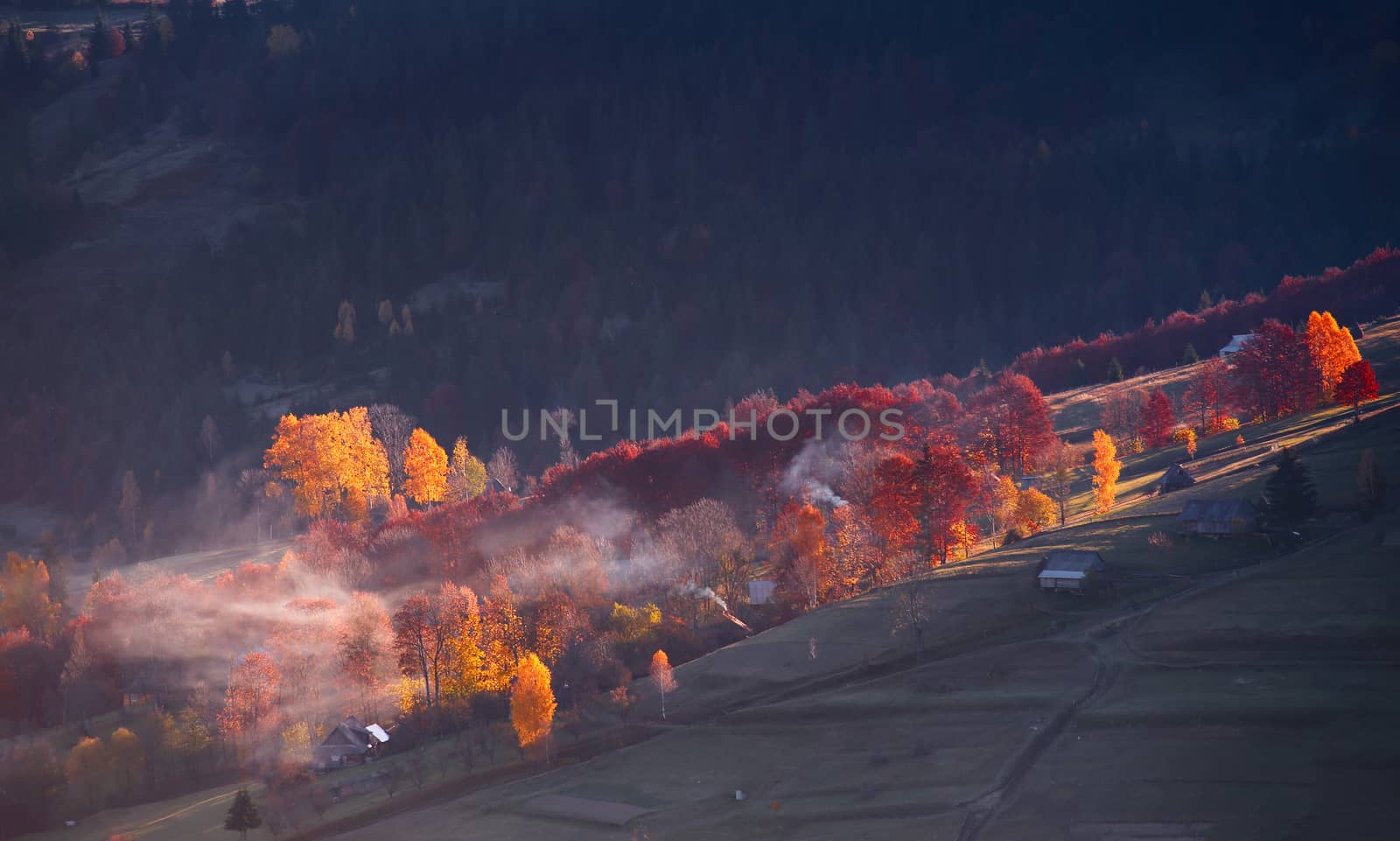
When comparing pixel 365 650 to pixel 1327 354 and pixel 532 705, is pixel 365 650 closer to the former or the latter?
pixel 532 705

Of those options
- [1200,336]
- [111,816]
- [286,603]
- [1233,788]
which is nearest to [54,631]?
[286,603]

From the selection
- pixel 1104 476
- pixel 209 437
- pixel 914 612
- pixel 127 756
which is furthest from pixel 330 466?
pixel 1104 476

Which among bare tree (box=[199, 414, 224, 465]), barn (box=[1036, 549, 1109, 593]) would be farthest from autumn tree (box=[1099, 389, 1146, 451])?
bare tree (box=[199, 414, 224, 465])

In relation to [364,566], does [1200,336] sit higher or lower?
higher

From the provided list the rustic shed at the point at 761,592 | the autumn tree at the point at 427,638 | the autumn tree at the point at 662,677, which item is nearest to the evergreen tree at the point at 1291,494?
the rustic shed at the point at 761,592

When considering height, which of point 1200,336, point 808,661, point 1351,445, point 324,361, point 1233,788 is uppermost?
point 324,361

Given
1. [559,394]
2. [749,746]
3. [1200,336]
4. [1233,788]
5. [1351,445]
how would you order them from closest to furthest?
[1233,788]
[749,746]
[1351,445]
[1200,336]
[559,394]

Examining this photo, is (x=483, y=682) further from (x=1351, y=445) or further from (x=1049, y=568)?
(x=1351, y=445)

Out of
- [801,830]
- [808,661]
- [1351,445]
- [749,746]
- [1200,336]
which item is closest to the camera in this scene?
[801,830]

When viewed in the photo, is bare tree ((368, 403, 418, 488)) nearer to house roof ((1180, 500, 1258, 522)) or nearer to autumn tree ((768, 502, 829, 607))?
autumn tree ((768, 502, 829, 607))
